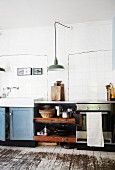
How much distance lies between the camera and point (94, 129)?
318 centimetres

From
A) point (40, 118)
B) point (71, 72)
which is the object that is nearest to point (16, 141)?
point (40, 118)

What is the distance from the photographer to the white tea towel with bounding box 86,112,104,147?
3156mm

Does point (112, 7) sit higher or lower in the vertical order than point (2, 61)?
higher

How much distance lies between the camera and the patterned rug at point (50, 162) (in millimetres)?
2602

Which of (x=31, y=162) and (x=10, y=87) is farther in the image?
(x=10, y=87)

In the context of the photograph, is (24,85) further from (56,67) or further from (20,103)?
(56,67)

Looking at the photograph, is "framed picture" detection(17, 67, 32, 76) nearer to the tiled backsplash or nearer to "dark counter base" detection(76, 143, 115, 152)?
the tiled backsplash

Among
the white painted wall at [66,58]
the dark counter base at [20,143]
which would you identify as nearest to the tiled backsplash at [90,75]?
the white painted wall at [66,58]

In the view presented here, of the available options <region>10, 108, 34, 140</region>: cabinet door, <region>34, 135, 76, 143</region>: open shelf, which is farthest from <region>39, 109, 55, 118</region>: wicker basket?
<region>34, 135, 76, 143</region>: open shelf

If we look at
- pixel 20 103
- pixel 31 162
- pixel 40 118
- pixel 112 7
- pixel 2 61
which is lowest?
pixel 31 162

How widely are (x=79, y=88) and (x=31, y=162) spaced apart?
189 centimetres

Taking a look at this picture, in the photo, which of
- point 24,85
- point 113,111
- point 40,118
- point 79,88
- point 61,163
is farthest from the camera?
point 24,85

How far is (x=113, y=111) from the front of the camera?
3184mm

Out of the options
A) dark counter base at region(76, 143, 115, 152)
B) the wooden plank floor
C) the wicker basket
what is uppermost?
the wicker basket
